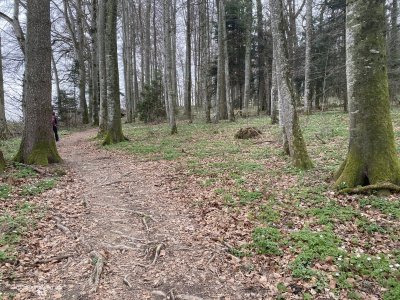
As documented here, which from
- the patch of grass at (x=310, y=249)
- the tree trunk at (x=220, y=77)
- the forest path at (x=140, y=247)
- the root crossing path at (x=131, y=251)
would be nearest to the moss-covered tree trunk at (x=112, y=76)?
the forest path at (x=140, y=247)

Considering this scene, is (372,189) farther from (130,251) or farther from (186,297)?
(130,251)

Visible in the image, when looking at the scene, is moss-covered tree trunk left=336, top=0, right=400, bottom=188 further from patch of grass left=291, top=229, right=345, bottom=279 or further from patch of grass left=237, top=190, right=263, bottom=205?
patch of grass left=291, top=229, right=345, bottom=279

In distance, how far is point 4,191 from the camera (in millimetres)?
6703

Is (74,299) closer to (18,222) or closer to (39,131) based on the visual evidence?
(18,222)

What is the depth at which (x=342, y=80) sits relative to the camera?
62.4ft

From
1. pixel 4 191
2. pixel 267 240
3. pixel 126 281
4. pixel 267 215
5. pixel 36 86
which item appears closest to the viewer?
pixel 126 281

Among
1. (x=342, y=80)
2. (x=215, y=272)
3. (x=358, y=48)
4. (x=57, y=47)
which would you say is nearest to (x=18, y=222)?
(x=215, y=272)

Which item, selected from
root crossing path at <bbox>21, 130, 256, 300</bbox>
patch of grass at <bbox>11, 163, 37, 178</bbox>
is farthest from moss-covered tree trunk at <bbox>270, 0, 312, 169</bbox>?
patch of grass at <bbox>11, 163, 37, 178</bbox>

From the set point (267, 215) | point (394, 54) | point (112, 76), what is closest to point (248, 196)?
point (267, 215)

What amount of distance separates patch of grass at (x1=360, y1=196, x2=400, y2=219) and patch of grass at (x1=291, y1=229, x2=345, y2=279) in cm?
115

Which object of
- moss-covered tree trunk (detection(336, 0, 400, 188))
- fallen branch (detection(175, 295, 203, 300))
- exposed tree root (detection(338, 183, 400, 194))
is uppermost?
moss-covered tree trunk (detection(336, 0, 400, 188))

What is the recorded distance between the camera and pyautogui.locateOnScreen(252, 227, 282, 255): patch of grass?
4.62 meters

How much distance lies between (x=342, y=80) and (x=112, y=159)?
14845mm

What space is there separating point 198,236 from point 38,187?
4396mm
